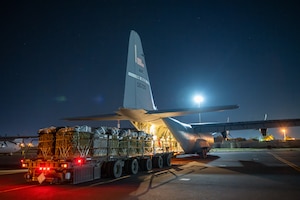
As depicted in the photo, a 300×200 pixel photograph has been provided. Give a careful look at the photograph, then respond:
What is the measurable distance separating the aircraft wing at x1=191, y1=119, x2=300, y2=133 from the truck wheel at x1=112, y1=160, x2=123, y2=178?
1685 centimetres

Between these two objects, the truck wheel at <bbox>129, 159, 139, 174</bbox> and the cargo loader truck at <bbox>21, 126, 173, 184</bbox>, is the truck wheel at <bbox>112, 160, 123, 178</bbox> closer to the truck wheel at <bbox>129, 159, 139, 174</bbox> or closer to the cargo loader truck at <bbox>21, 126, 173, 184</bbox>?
the cargo loader truck at <bbox>21, 126, 173, 184</bbox>

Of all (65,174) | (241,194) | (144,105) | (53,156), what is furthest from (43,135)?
(241,194)

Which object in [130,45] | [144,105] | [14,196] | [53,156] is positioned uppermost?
[130,45]

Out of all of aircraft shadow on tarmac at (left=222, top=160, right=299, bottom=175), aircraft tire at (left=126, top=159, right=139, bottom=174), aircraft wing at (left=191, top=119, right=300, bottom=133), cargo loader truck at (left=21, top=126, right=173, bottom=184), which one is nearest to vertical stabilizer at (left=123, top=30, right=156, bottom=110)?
cargo loader truck at (left=21, top=126, right=173, bottom=184)

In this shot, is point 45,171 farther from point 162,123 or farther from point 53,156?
point 162,123

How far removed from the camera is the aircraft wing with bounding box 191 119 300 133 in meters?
28.0

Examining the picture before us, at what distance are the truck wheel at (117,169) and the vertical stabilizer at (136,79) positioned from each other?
11.0ft

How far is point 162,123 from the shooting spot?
19547mm

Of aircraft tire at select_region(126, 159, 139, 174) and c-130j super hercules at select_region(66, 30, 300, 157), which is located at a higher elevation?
c-130j super hercules at select_region(66, 30, 300, 157)

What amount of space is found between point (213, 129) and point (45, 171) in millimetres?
22674

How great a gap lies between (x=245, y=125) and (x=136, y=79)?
62.2ft

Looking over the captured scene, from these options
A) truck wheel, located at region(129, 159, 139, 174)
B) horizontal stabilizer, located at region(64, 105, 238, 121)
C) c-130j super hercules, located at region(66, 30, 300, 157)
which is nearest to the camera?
truck wheel, located at region(129, 159, 139, 174)

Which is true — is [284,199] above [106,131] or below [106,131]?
below

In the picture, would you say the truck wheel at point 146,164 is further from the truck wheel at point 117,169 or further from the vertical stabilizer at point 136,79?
the vertical stabilizer at point 136,79
